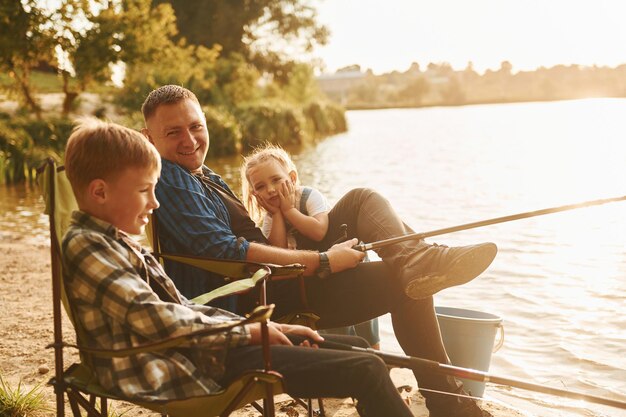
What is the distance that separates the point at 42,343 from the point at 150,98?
192cm

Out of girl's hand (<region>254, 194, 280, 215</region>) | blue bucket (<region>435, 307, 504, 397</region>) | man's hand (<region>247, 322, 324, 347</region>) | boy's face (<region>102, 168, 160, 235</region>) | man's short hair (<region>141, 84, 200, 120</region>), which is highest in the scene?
man's short hair (<region>141, 84, 200, 120</region>)

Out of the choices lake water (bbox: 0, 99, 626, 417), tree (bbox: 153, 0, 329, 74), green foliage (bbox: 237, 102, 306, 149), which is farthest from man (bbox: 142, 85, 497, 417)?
tree (bbox: 153, 0, 329, 74)

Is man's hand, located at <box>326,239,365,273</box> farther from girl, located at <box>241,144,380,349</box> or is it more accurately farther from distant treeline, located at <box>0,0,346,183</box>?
distant treeline, located at <box>0,0,346,183</box>

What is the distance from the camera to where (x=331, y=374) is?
6.52ft

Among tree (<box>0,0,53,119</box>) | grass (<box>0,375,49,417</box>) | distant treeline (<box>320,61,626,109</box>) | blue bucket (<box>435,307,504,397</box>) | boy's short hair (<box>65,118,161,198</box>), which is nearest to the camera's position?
boy's short hair (<box>65,118,161,198</box>)

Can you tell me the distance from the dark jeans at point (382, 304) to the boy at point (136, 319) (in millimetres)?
754

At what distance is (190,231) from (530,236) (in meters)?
6.46

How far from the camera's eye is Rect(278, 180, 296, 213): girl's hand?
3.32 meters

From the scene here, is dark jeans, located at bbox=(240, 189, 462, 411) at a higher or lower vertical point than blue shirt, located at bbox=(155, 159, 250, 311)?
lower

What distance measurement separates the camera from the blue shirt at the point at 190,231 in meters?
2.74

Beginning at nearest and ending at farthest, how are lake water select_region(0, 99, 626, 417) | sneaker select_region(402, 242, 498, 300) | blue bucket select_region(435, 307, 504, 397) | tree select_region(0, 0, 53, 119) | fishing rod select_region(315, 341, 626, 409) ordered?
fishing rod select_region(315, 341, 626, 409), sneaker select_region(402, 242, 498, 300), blue bucket select_region(435, 307, 504, 397), lake water select_region(0, 99, 626, 417), tree select_region(0, 0, 53, 119)

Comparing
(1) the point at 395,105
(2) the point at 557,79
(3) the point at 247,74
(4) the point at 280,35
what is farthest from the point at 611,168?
(1) the point at 395,105

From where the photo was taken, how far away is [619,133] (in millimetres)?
33156

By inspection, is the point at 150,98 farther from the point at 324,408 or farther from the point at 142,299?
the point at 324,408
